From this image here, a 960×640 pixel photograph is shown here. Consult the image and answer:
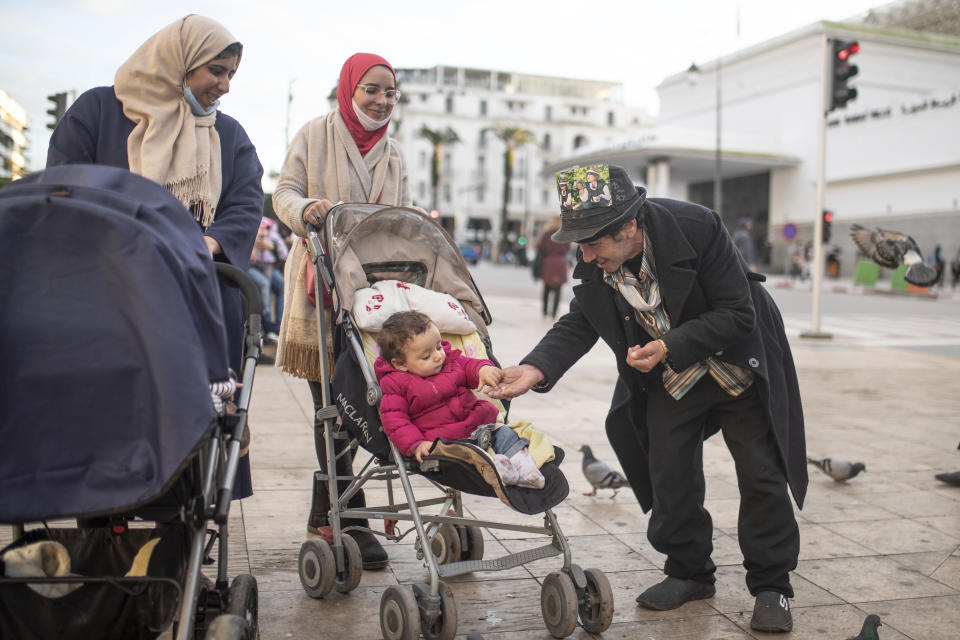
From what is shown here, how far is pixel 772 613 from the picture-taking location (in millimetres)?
3273

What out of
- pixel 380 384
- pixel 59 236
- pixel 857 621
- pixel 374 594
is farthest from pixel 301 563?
pixel 857 621

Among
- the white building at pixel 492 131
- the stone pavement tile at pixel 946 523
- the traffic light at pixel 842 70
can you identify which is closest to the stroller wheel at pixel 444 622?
the stone pavement tile at pixel 946 523

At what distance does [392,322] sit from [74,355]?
1360 mm

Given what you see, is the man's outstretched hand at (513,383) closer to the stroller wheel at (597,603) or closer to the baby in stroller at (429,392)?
the baby in stroller at (429,392)

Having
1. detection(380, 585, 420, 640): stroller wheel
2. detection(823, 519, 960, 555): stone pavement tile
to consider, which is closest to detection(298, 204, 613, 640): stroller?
detection(380, 585, 420, 640): stroller wheel

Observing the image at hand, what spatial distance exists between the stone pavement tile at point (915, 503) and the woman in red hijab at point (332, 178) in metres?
2.87

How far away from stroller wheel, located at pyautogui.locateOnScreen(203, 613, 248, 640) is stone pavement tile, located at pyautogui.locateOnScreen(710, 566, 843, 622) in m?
1.97

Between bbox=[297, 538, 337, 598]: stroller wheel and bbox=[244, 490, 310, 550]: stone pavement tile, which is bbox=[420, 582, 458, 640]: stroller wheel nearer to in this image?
bbox=[297, 538, 337, 598]: stroller wheel

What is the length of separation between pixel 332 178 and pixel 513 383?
1.37 m

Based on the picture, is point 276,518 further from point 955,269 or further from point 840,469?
point 955,269

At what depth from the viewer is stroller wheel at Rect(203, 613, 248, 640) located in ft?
7.42

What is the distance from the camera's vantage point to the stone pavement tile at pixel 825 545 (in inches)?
164

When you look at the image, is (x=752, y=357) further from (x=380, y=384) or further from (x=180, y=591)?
(x=180, y=591)

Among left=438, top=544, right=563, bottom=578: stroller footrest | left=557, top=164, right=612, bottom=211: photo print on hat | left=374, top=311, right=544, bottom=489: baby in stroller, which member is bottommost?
left=438, top=544, right=563, bottom=578: stroller footrest
